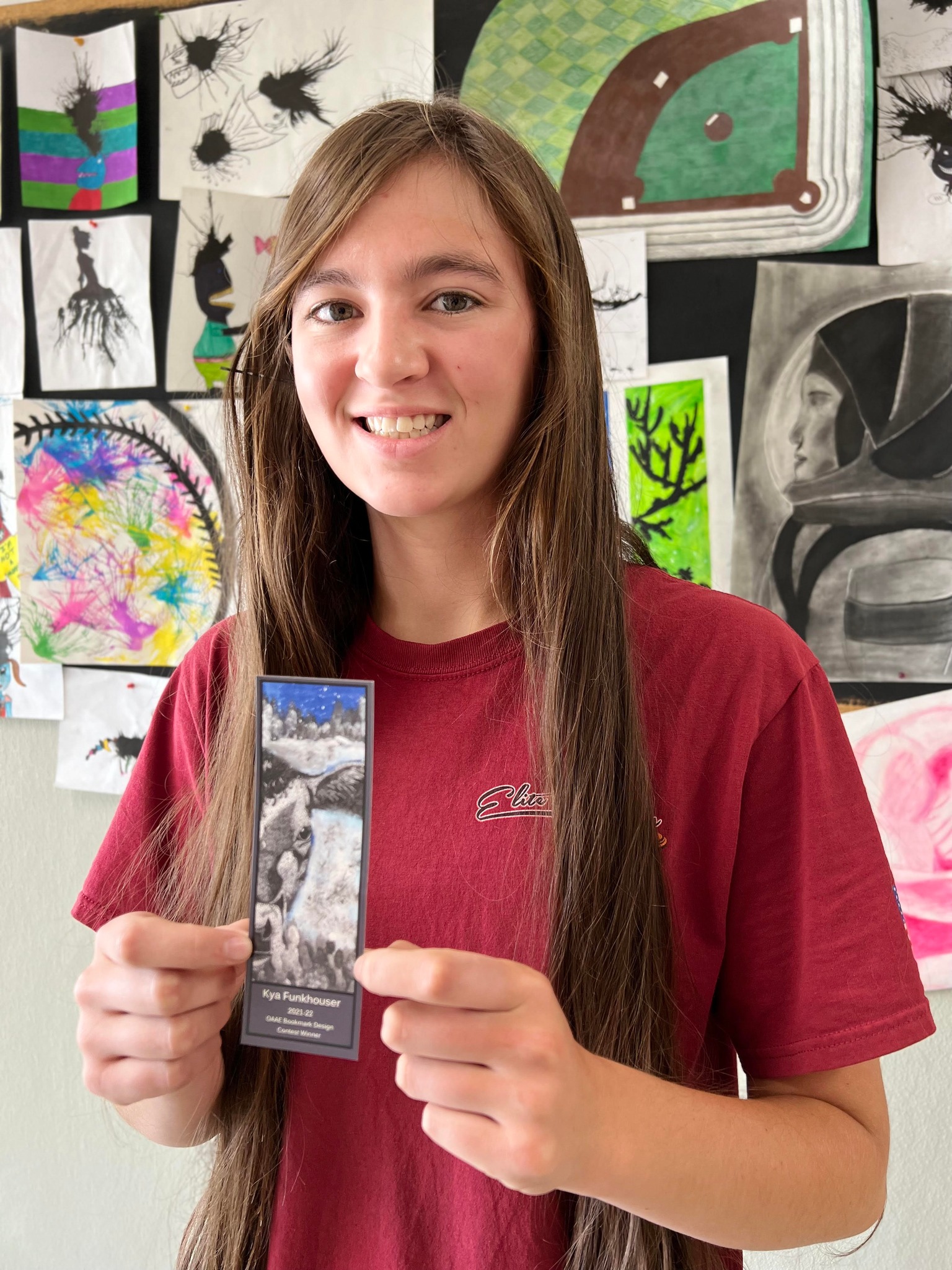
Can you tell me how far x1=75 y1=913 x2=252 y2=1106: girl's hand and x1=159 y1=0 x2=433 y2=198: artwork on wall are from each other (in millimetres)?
1140

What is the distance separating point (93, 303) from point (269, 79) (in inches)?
16.3

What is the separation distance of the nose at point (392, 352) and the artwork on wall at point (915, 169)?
2.38 ft

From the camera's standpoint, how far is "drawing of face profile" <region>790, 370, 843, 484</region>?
121 cm

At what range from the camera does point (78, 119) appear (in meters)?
1.52

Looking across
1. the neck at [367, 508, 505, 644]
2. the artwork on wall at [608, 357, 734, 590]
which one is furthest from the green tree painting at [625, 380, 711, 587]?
the neck at [367, 508, 505, 644]

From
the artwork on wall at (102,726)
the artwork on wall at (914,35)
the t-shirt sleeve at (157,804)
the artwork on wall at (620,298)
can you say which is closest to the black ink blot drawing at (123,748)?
the artwork on wall at (102,726)

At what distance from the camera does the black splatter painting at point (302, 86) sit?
4.56 ft

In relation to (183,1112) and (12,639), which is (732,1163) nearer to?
(183,1112)

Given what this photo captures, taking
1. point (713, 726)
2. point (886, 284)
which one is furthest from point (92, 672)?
point (886, 284)

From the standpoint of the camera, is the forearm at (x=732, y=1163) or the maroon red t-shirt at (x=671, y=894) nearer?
the forearm at (x=732, y=1163)

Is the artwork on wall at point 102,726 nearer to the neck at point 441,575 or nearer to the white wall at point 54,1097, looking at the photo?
the white wall at point 54,1097

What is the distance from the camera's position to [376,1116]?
75 centimetres

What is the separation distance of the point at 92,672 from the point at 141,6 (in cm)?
97

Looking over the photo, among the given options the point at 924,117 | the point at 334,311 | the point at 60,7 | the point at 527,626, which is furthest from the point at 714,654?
the point at 60,7
